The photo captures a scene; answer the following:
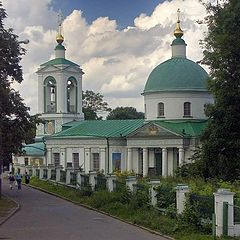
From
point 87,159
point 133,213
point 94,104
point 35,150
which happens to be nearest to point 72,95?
point 35,150

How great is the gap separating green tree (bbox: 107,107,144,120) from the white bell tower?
31.9 meters

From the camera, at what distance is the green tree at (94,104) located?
100125 mm

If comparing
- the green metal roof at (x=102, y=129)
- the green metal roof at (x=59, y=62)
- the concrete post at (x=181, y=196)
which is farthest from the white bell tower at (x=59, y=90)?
the concrete post at (x=181, y=196)

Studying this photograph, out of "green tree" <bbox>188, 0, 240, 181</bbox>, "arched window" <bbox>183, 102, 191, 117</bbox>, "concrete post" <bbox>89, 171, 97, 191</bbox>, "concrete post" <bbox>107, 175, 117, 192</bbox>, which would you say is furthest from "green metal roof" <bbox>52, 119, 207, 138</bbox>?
"concrete post" <bbox>107, 175, 117, 192</bbox>

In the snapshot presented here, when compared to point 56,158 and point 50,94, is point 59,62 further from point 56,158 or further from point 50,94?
point 56,158

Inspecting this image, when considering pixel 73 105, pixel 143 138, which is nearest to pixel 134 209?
pixel 143 138

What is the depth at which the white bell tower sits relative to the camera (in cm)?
6825

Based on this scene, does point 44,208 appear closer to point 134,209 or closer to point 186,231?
point 134,209

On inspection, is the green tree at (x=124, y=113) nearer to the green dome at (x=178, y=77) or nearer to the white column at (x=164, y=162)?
the green dome at (x=178, y=77)

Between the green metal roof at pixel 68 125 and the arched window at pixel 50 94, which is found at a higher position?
the arched window at pixel 50 94

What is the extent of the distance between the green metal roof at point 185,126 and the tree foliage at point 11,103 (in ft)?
64.6

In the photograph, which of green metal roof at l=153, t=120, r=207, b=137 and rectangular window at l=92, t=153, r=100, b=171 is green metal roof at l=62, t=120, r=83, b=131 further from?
green metal roof at l=153, t=120, r=207, b=137

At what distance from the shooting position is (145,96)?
204 feet

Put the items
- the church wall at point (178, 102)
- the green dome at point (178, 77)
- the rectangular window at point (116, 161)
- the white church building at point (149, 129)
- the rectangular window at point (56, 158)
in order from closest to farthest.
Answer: the white church building at point (149, 129) < the green dome at point (178, 77) < the church wall at point (178, 102) < the rectangular window at point (116, 161) < the rectangular window at point (56, 158)
